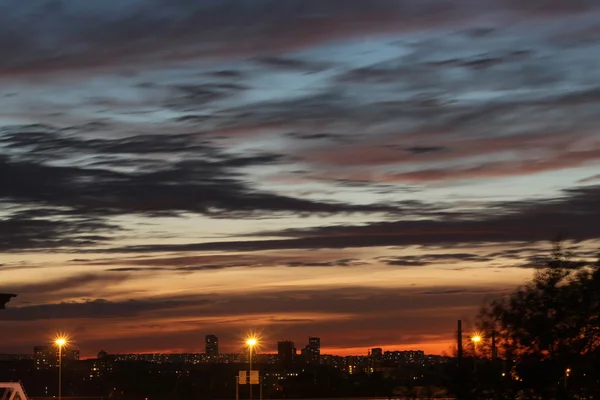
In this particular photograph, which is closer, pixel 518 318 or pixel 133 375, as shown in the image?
pixel 518 318

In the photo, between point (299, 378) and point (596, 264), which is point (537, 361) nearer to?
point (596, 264)

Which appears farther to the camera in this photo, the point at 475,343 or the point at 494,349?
the point at 475,343

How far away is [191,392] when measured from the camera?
6324 inches

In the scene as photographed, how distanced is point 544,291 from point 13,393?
20.7m

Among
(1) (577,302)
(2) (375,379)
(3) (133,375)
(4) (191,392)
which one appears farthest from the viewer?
(3) (133,375)

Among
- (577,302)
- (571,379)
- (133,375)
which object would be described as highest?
(133,375)

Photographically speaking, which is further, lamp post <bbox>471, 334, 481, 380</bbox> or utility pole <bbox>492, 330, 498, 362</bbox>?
lamp post <bbox>471, 334, 481, 380</bbox>

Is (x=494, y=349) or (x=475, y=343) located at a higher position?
(x=475, y=343)

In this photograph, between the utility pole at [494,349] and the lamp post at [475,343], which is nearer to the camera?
the utility pole at [494,349]

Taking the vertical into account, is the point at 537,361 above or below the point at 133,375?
below

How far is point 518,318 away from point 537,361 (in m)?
1.03

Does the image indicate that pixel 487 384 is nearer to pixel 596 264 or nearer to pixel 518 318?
pixel 518 318

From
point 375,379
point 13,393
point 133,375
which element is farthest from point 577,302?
point 133,375

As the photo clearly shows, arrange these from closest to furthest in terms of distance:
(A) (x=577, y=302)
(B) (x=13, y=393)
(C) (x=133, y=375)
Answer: (A) (x=577, y=302) → (B) (x=13, y=393) → (C) (x=133, y=375)
